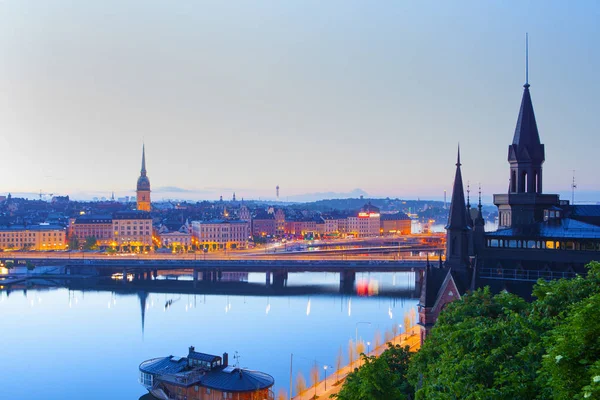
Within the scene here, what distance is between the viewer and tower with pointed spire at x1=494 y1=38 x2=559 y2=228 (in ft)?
142

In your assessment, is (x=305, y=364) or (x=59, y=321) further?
(x=59, y=321)

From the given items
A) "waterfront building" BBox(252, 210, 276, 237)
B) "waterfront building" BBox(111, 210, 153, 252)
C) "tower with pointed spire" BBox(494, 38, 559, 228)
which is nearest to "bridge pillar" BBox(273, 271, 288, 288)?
"tower with pointed spire" BBox(494, 38, 559, 228)

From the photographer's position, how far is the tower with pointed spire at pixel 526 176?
4316cm

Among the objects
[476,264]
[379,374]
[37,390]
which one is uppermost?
[476,264]

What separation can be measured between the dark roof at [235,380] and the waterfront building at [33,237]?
106764 millimetres

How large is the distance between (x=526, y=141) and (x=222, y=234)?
113218 millimetres

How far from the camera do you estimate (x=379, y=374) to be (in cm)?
2205

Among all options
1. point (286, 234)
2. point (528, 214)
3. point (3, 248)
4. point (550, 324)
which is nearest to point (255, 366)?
point (528, 214)

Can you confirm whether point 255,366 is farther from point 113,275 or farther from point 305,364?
point 113,275

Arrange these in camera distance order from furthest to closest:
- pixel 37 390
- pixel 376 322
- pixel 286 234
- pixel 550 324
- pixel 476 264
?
pixel 286 234
pixel 376 322
pixel 37 390
pixel 476 264
pixel 550 324

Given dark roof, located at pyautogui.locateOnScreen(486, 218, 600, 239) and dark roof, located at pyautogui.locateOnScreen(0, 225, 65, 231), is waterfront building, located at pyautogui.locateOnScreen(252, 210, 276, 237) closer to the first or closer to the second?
dark roof, located at pyautogui.locateOnScreen(0, 225, 65, 231)

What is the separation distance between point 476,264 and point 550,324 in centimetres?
2043

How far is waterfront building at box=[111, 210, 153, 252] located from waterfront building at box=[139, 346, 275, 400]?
4217 inches

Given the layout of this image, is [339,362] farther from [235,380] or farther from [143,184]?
[143,184]
